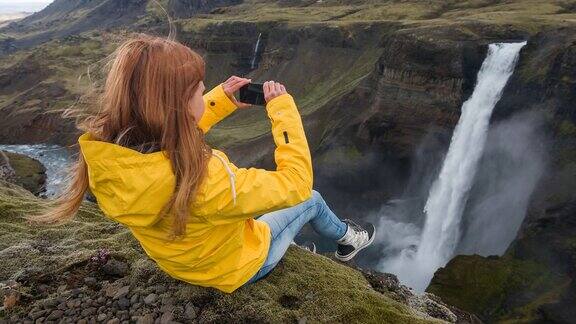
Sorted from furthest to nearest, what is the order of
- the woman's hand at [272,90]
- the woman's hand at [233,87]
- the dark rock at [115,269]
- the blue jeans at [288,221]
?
the dark rock at [115,269] < the blue jeans at [288,221] < the woman's hand at [233,87] < the woman's hand at [272,90]

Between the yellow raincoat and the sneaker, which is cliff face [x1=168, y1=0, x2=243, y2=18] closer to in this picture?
the sneaker

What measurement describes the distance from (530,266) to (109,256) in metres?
29.1

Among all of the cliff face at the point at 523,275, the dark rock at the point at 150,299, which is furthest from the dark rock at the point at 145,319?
the cliff face at the point at 523,275

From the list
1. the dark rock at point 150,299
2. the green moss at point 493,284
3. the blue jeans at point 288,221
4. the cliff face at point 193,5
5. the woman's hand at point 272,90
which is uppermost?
the woman's hand at point 272,90

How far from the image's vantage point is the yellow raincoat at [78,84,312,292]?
459 cm

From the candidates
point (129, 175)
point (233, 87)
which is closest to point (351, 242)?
point (233, 87)

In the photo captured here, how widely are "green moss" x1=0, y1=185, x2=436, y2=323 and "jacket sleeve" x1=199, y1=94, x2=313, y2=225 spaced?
9.75 feet

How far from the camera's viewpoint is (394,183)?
50812 mm

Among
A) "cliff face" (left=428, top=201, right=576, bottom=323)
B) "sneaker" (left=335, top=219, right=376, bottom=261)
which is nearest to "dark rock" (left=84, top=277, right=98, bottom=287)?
"sneaker" (left=335, top=219, right=376, bottom=261)

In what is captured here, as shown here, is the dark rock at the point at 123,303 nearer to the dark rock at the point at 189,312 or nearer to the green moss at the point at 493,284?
the dark rock at the point at 189,312

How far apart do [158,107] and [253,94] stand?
1.94 meters

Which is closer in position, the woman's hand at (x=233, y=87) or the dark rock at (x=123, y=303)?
the woman's hand at (x=233, y=87)

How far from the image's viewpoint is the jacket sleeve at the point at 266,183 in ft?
15.9

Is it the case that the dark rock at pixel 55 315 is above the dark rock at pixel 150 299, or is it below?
above
